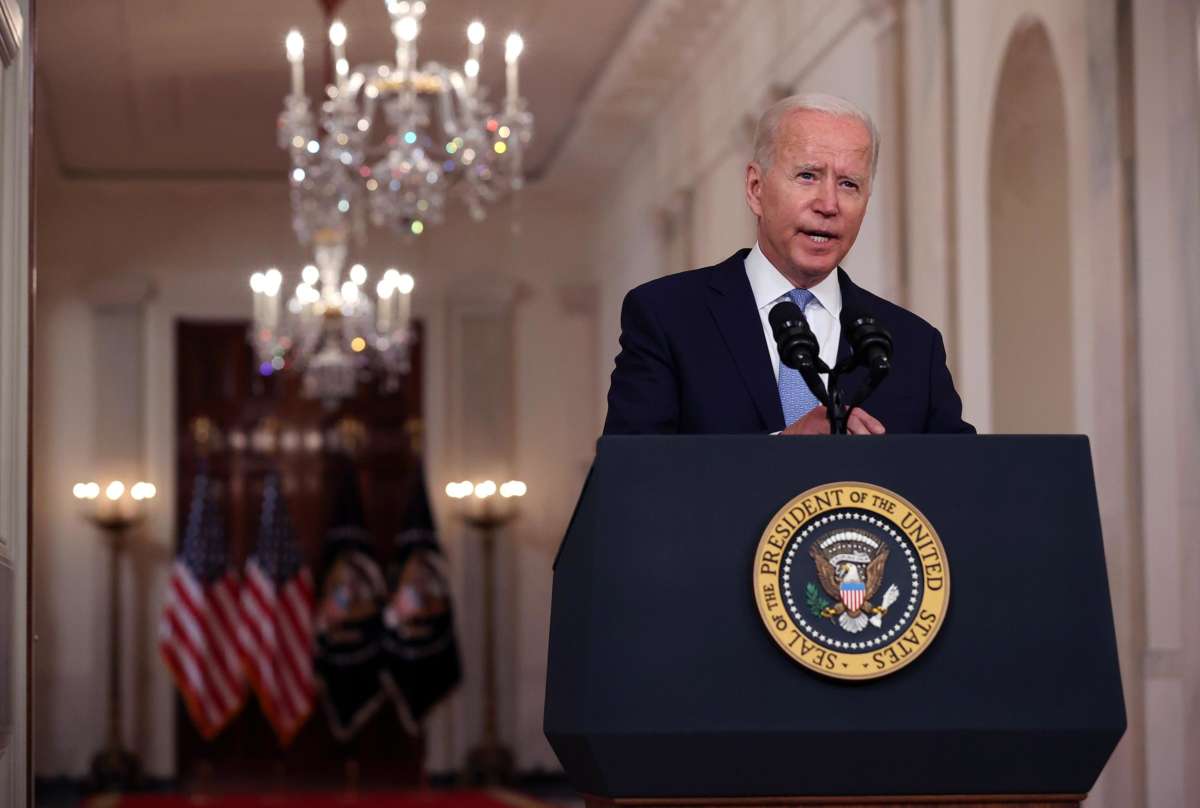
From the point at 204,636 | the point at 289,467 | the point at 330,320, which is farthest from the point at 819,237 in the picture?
the point at 289,467

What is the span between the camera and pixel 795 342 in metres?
2.28

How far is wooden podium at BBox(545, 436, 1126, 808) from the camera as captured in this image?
204 centimetres

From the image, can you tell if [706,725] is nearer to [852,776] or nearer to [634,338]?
[852,776]

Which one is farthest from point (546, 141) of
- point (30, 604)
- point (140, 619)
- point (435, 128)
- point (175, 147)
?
point (30, 604)

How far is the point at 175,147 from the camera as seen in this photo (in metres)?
13.5

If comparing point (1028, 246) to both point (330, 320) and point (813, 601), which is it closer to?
point (813, 601)

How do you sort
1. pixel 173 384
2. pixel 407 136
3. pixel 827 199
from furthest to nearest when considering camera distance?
pixel 173 384 → pixel 407 136 → pixel 827 199

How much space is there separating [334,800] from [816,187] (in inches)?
432

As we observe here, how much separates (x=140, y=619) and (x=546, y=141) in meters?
5.03

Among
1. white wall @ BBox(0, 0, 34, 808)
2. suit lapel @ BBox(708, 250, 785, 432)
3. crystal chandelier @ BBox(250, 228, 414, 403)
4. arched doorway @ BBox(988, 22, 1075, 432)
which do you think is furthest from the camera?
crystal chandelier @ BBox(250, 228, 414, 403)

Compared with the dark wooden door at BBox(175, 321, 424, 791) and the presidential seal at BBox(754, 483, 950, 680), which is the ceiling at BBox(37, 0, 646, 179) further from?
the presidential seal at BBox(754, 483, 950, 680)

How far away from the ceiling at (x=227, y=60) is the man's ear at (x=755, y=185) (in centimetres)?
748

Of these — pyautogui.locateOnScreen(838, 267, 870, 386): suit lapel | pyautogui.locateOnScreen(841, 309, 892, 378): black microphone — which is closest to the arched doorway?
pyautogui.locateOnScreen(838, 267, 870, 386): suit lapel

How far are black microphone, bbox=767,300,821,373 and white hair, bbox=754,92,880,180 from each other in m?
0.35
